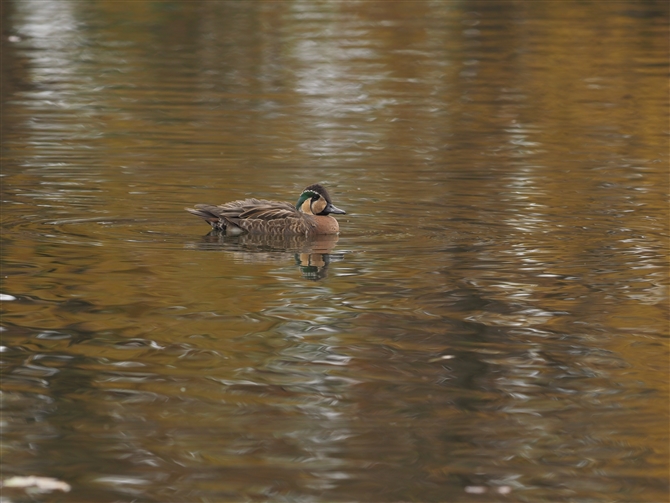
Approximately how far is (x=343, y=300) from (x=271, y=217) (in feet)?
9.23

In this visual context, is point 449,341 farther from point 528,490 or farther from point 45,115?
point 45,115

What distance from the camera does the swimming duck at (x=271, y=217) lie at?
1345cm

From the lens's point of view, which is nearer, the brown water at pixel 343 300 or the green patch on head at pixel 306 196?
the brown water at pixel 343 300

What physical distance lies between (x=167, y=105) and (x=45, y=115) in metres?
2.39

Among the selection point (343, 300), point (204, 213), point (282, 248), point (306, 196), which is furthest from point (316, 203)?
point (343, 300)

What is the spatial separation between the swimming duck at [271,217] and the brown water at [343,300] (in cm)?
16

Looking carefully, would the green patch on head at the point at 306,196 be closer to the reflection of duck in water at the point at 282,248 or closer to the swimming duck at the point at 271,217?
the swimming duck at the point at 271,217

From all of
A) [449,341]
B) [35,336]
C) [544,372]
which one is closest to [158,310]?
[35,336]

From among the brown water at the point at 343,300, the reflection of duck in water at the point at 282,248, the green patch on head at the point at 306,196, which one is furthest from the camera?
the green patch on head at the point at 306,196

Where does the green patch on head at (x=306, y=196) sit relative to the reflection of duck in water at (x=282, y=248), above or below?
above

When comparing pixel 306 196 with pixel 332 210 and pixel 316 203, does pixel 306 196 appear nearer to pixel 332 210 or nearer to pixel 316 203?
pixel 316 203

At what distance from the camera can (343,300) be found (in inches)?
428

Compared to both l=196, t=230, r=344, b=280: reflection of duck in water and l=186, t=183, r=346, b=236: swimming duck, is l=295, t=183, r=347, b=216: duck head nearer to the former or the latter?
l=186, t=183, r=346, b=236: swimming duck

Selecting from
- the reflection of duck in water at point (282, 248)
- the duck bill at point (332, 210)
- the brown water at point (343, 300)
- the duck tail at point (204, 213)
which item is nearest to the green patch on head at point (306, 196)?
the duck bill at point (332, 210)
